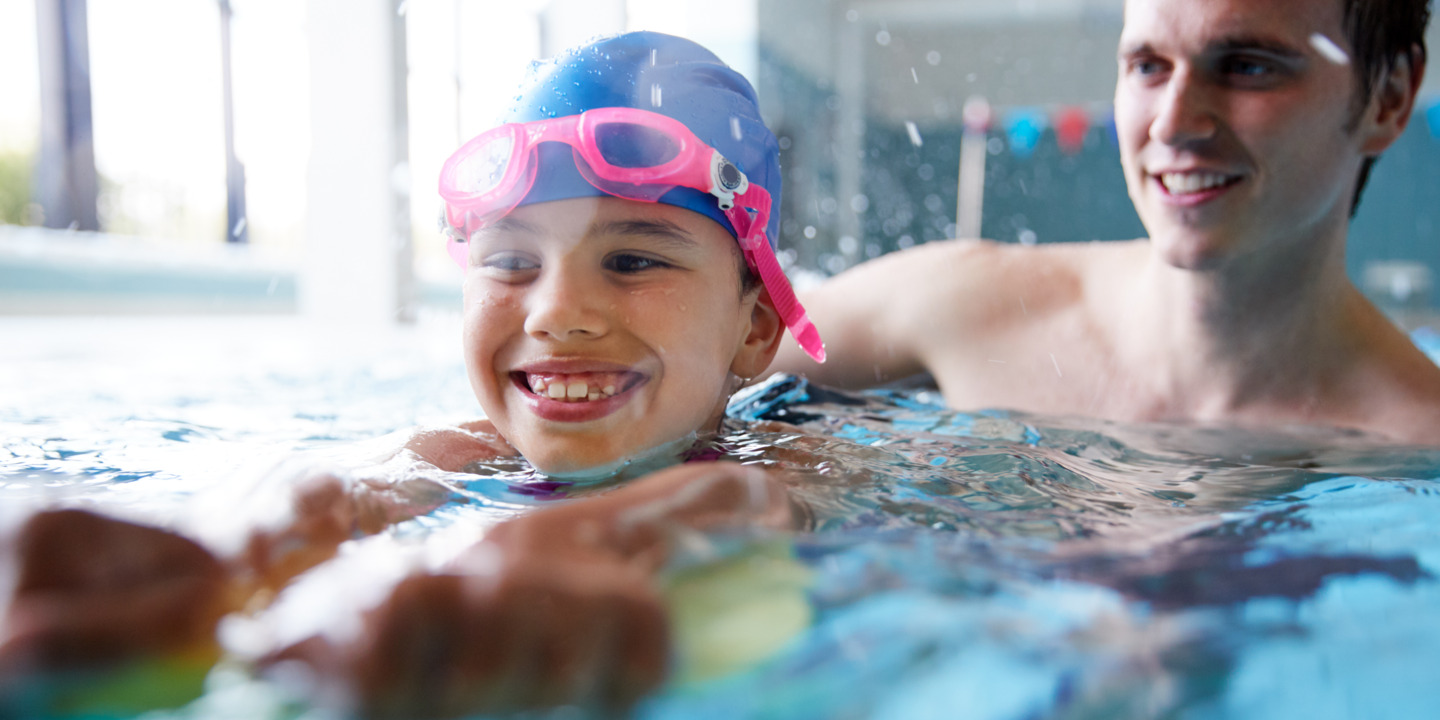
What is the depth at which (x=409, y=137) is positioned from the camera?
8.35 m

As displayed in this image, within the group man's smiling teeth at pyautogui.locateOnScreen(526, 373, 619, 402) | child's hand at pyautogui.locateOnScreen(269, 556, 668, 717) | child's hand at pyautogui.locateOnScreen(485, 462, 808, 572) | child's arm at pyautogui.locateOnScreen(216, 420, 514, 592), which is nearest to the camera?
child's hand at pyautogui.locateOnScreen(269, 556, 668, 717)

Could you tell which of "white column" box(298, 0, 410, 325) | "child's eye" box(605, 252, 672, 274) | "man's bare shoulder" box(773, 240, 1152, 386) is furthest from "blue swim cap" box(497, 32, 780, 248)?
"white column" box(298, 0, 410, 325)

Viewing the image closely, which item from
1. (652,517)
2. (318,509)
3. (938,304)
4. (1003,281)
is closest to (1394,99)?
(1003,281)

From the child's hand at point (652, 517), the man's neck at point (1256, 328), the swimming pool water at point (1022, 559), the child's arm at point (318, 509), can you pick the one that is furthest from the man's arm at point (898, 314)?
the child's hand at point (652, 517)

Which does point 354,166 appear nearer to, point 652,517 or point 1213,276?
point 1213,276

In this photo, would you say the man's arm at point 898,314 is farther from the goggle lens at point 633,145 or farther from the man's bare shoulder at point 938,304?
the goggle lens at point 633,145

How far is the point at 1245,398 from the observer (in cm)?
253

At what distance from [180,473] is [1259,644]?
1.73m

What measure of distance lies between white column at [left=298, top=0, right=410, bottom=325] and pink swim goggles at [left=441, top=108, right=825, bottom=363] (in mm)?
6718

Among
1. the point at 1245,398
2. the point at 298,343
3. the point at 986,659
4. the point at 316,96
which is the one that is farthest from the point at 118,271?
the point at 986,659

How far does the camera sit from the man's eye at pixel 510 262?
1.75m

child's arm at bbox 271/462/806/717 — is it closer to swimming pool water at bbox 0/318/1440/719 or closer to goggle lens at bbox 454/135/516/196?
swimming pool water at bbox 0/318/1440/719

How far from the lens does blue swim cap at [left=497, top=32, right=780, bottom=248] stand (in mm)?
1880

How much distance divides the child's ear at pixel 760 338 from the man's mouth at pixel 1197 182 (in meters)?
0.97
